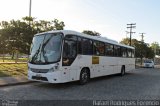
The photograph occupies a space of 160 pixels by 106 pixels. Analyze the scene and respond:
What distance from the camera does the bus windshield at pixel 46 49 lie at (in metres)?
13.1

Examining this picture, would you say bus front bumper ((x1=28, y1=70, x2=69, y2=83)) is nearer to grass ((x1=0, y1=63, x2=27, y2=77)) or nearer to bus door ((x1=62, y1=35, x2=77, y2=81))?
bus door ((x1=62, y1=35, x2=77, y2=81))

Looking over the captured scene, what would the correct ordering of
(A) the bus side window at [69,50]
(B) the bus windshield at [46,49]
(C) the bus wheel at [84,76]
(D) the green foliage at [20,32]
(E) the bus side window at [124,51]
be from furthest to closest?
(D) the green foliage at [20,32] → (E) the bus side window at [124,51] → (C) the bus wheel at [84,76] → (A) the bus side window at [69,50] → (B) the bus windshield at [46,49]

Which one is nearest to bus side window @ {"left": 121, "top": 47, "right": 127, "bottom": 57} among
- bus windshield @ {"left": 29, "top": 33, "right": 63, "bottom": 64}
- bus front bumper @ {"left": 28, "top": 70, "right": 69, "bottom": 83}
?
bus windshield @ {"left": 29, "top": 33, "right": 63, "bottom": 64}

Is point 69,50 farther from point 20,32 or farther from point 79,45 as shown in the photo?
point 20,32

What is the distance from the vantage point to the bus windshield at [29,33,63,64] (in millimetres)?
13078

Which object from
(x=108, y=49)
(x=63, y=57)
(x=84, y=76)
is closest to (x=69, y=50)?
(x=63, y=57)

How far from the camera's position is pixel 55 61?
1289 centimetres

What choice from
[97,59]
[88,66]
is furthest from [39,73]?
[97,59]

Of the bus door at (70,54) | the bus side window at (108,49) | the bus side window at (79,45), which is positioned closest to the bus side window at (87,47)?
the bus side window at (79,45)

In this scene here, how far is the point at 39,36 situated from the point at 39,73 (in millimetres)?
2180

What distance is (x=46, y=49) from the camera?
527 inches

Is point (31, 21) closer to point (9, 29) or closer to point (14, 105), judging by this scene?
point (9, 29)

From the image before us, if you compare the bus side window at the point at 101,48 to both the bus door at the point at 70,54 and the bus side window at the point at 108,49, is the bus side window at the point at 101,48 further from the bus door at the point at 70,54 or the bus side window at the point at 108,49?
the bus door at the point at 70,54

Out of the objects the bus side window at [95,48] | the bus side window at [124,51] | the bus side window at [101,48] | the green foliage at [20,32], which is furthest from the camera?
the green foliage at [20,32]
